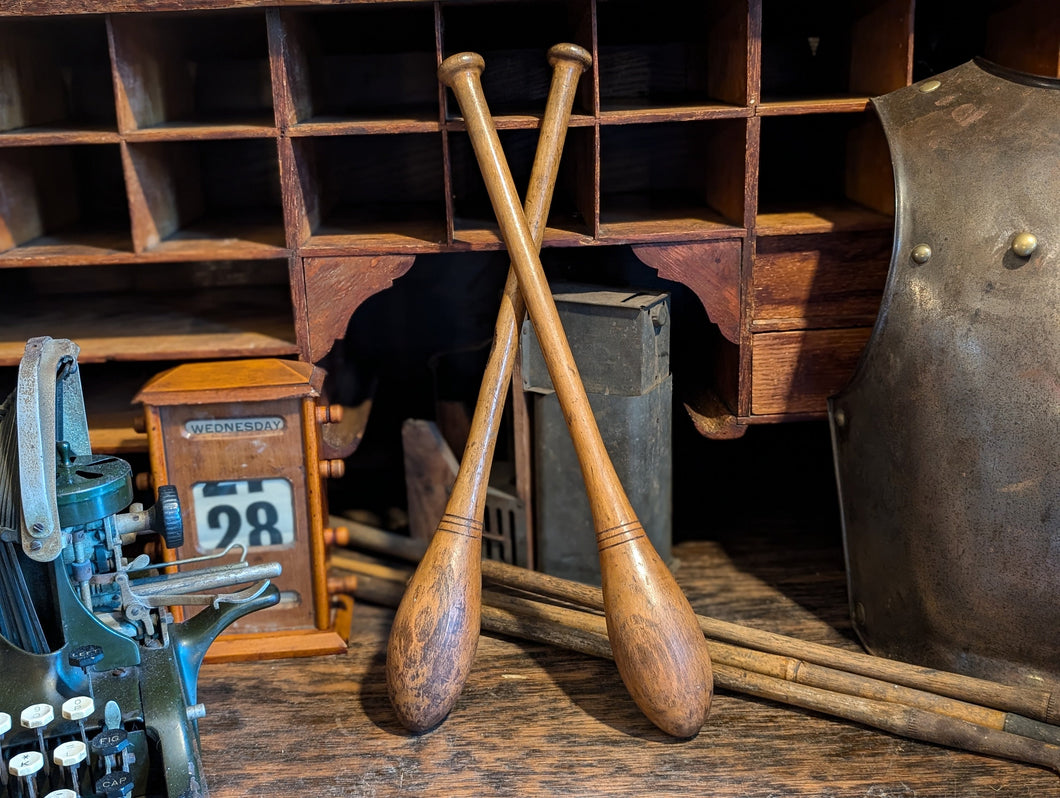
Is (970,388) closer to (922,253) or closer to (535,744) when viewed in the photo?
(922,253)

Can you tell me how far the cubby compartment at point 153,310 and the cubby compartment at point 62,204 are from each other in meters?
0.15

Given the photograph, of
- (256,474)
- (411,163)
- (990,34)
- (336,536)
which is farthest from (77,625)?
(990,34)

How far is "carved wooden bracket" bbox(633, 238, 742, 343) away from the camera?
1.80 metres

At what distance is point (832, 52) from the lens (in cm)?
214

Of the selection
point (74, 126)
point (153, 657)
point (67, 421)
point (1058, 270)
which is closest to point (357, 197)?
point (74, 126)

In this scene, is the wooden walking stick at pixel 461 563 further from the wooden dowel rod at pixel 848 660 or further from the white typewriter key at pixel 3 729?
the white typewriter key at pixel 3 729

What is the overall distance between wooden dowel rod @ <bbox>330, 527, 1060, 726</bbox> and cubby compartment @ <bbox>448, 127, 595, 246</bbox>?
24.1 inches

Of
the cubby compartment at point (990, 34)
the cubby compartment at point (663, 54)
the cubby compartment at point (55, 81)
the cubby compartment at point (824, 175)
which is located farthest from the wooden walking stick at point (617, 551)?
the cubby compartment at point (990, 34)

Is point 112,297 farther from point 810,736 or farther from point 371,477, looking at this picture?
point 810,736

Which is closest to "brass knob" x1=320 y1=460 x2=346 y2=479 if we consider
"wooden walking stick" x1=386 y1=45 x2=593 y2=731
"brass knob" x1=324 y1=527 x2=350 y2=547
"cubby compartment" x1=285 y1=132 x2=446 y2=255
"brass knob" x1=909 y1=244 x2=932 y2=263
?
"brass knob" x1=324 y1=527 x2=350 y2=547

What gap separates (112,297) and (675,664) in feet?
4.81

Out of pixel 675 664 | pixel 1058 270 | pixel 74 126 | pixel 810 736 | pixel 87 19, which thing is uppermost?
pixel 87 19

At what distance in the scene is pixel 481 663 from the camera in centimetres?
180

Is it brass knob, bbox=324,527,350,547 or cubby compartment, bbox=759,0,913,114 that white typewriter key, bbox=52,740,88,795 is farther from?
cubby compartment, bbox=759,0,913,114
